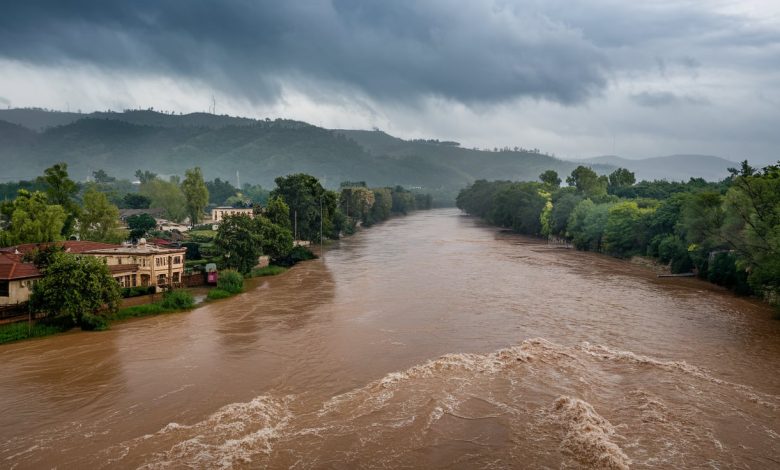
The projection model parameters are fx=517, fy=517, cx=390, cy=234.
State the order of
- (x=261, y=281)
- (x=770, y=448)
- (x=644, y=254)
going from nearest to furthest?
(x=770, y=448), (x=261, y=281), (x=644, y=254)

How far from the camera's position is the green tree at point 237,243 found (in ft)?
141

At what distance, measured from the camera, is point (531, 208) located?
87750mm

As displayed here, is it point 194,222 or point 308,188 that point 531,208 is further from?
point 194,222

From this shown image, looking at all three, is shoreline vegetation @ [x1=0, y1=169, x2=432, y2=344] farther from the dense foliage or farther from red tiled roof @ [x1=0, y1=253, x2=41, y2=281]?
the dense foliage

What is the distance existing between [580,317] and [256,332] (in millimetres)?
18783

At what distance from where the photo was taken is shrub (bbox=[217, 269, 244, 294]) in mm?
38219

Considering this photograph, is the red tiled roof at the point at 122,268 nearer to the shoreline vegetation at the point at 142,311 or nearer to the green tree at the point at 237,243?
the shoreline vegetation at the point at 142,311

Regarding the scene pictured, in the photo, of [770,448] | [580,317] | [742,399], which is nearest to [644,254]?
[580,317]

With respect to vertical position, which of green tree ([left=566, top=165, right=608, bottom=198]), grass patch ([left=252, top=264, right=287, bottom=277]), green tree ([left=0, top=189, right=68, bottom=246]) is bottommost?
grass patch ([left=252, top=264, right=287, bottom=277])

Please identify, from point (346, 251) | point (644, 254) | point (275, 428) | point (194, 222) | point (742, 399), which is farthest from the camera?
point (194, 222)

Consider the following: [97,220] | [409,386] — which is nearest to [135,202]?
[97,220]

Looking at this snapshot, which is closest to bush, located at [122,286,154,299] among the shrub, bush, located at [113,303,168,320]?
bush, located at [113,303,168,320]

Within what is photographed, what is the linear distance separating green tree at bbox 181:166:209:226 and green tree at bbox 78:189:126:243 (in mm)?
28305

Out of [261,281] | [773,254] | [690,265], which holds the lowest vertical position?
[261,281]
